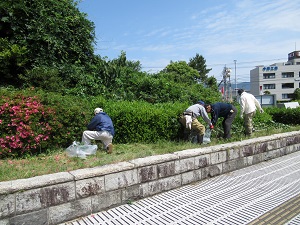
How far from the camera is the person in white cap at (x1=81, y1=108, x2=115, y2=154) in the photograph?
4926 millimetres

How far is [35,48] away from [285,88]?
241 ft

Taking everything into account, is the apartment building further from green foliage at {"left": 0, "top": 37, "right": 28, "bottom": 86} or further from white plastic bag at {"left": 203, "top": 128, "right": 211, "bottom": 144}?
green foliage at {"left": 0, "top": 37, "right": 28, "bottom": 86}

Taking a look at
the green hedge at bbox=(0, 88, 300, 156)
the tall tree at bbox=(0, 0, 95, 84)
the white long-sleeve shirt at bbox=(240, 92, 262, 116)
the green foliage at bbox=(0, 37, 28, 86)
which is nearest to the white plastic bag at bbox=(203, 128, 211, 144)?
the green hedge at bbox=(0, 88, 300, 156)

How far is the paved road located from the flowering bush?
6.09 feet

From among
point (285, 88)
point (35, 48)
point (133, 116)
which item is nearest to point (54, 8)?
point (35, 48)

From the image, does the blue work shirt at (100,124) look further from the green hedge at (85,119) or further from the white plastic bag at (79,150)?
the white plastic bag at (79,150)

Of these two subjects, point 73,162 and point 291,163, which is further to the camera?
point 291,163

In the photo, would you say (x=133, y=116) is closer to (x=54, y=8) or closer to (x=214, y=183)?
(x=214, y=183)

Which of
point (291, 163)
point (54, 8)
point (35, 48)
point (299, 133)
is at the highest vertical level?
point (54, 8)

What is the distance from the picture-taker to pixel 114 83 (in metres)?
9.48

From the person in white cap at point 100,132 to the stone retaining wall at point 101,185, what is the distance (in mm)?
1165

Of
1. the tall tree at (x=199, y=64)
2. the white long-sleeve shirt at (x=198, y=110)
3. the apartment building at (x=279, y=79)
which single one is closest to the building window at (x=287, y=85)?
the apartment building at (x=279, y=79)

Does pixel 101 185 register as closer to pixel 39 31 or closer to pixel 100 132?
pixel 100 132

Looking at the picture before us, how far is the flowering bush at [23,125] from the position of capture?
421 centimetres
